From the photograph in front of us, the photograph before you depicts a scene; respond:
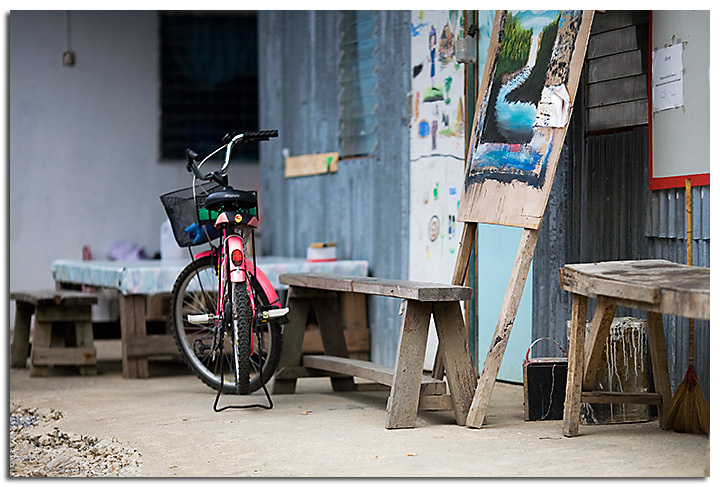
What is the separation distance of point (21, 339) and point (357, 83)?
8.76ft

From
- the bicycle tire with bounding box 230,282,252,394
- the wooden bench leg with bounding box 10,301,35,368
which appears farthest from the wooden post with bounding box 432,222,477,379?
the wooden bench leg with bounding box 10,301,35,368

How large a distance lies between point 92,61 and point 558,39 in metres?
5.60

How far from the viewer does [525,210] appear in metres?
3.96

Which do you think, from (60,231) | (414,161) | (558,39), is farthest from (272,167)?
(558,39)

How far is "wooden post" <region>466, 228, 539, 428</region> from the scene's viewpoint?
12.8 feet

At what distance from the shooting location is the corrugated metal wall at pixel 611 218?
4.05m

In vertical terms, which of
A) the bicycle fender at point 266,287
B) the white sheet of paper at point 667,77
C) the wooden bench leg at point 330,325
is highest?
the white sheet of paper at point 667,77

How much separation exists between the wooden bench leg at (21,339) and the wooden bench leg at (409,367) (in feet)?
10.2

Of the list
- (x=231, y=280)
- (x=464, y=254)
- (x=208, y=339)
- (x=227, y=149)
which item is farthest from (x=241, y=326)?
(x=464, y=254)

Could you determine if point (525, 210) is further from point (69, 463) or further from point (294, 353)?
point (69, 463)

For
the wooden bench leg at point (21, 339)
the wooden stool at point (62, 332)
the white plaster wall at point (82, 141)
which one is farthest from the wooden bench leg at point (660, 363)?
the white plaster wall at point (82, 141)

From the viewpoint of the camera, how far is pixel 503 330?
389 cm

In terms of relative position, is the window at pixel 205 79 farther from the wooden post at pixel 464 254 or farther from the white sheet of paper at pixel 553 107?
the white sheet of paper at pixel 553 107

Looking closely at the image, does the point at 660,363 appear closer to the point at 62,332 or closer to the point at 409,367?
the point at 409,367
